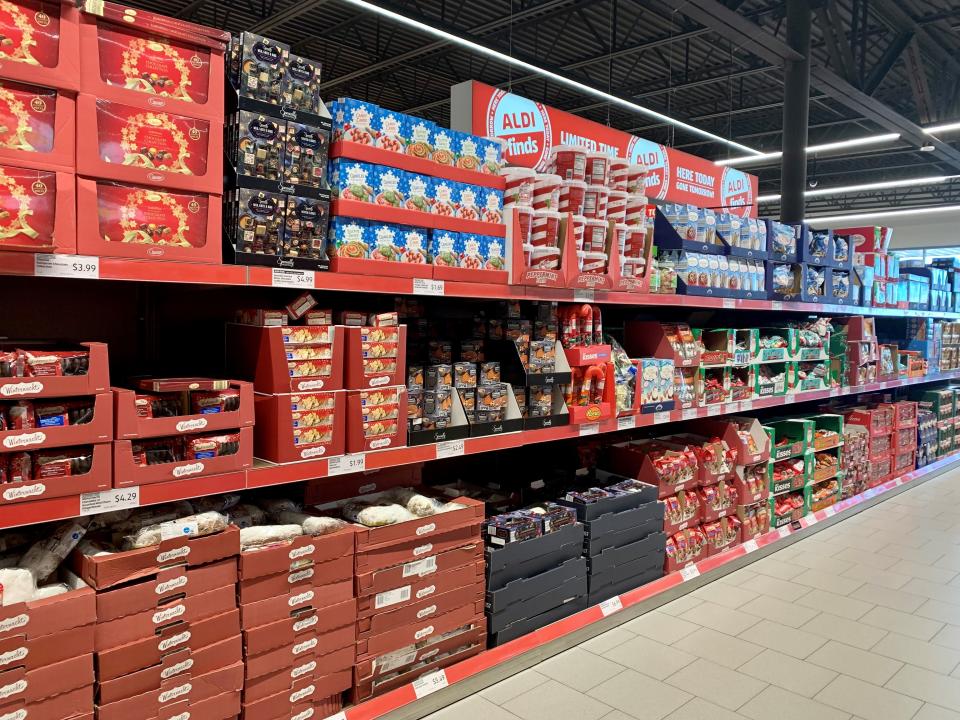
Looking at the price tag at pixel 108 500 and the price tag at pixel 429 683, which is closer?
the price tag at pixel 108 500

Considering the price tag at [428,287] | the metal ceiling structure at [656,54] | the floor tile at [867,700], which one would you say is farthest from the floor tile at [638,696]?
the metal ceiling structure at [656,54]

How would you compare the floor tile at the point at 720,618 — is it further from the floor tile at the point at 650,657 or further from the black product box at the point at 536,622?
the black product box at the point at 536,622

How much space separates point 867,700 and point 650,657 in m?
0.82

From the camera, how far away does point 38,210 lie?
62.6 inches

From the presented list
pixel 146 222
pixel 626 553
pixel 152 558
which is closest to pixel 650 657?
pixel 626 553

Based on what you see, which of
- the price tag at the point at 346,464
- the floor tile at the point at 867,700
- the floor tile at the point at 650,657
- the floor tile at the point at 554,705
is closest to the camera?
the price tag at the point at 346,464

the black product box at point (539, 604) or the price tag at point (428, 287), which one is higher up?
the price tag at point (428, 287)

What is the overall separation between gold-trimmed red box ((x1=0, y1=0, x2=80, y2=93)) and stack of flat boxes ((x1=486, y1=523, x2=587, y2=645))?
2.02 meters

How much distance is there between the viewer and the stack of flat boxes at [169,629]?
1729 millimetres

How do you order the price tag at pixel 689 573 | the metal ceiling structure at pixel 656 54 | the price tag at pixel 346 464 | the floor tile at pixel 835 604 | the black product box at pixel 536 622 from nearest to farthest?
the price tag at pixel 346 464, the black product box at pixel 536 622, the floor tile at pixel 835 604, the price tag at pixel 689 573, the metal ceiling structure at pixel 656 54

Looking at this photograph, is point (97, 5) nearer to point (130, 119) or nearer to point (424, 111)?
point (130, 119)

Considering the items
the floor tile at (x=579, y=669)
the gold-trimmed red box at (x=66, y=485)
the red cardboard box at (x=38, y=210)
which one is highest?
the red cardboard box at (x=38, y=210)

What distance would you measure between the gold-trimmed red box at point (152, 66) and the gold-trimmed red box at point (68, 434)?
2.49 ft

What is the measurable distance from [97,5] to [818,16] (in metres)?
7.58
